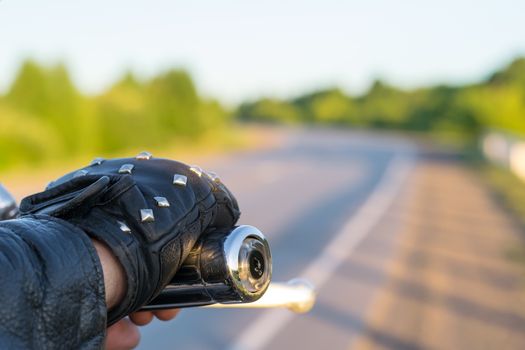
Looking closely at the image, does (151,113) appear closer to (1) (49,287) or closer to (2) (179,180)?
(2) (179,180)

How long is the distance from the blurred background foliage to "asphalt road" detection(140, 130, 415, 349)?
169 inches

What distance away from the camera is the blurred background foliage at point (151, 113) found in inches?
891

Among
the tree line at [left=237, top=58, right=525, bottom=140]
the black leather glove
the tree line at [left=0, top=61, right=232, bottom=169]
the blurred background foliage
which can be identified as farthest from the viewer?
the tree line at [left=237, top=58, right=525, bottom=140]

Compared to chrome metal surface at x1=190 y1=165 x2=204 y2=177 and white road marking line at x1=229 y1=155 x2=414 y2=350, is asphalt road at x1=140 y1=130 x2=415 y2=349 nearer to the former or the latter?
white road marking line at x1=229 y1=155 x2=414 y2=350

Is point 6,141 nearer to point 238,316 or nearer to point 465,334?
point 238,316

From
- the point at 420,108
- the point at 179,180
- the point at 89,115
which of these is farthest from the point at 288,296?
the point at 420,108

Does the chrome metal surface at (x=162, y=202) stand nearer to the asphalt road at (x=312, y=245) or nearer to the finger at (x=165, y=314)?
the finger at (x=165, y=314)

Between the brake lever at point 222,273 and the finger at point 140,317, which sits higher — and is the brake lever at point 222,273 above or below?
above

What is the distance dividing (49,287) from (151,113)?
30938 mm

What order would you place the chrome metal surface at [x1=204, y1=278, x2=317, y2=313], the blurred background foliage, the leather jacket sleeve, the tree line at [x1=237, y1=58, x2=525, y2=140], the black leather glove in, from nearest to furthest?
the leather jacket sleeve
the black leather glove
the chrome metal surface at [x1=204, y1=278, x2=317, y2=313]
the blurred background foliage
the tree line at [x1=237, y1=58, x2=525, y2=140]

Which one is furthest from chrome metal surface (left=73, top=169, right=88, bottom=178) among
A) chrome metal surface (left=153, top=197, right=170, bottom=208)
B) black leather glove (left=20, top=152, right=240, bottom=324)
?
chrome metal surface (left=153, top=197, right=170, bottom=208)

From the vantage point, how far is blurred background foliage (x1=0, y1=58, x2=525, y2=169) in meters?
22.6

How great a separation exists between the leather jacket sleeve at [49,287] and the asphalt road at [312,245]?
5.39 metres

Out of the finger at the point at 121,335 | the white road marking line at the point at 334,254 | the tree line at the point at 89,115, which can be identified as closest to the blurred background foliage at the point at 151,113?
the tree line at the point at 89,115
